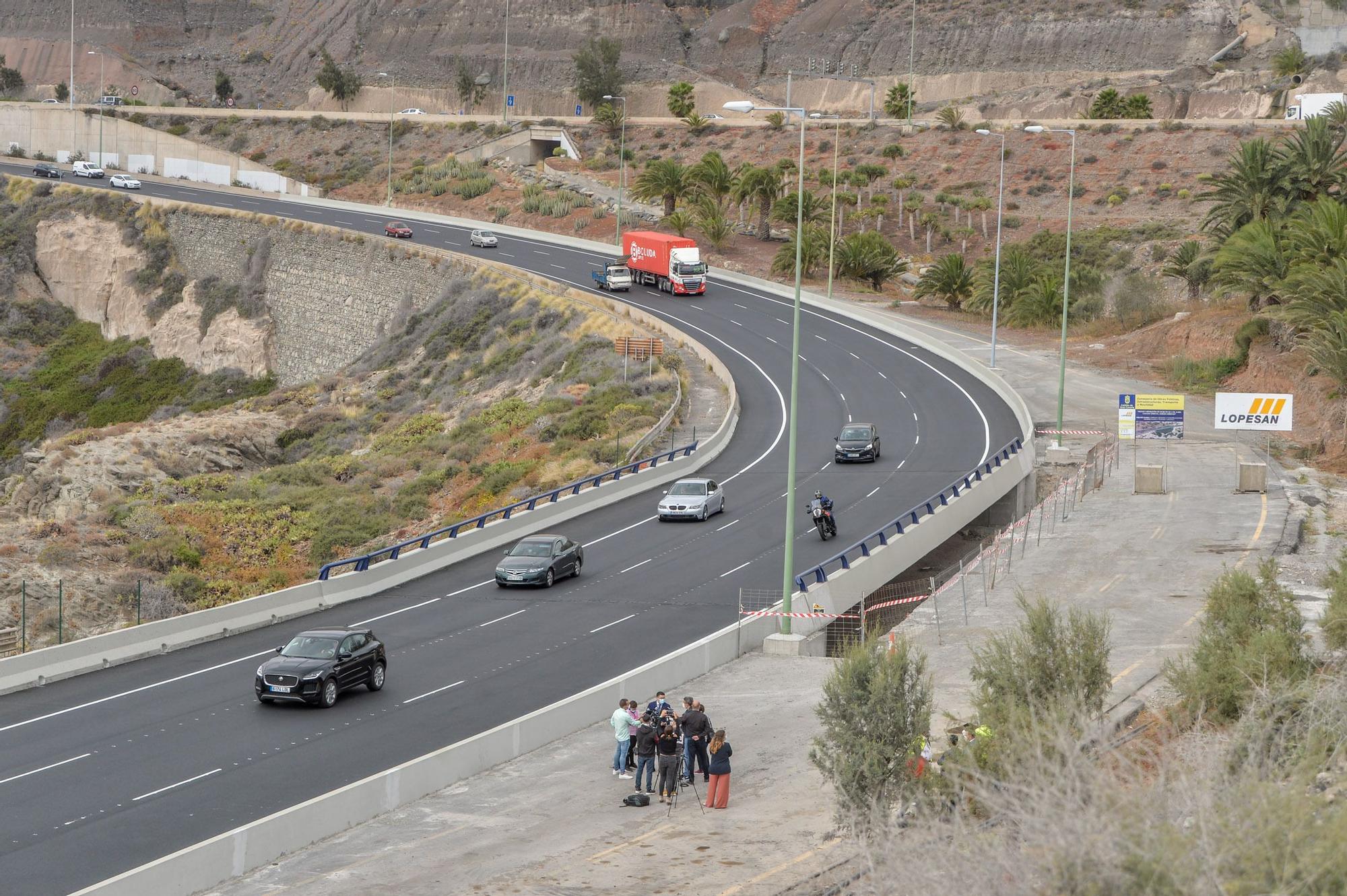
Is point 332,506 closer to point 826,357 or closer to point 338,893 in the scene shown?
point 826,357

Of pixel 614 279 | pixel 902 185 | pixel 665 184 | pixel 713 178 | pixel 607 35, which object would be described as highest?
pixel 607 35

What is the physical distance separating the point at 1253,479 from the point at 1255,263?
59.0 feet

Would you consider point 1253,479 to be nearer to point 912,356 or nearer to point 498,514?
point 498,514

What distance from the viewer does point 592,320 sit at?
2734 inches

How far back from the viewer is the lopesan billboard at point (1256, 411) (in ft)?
139

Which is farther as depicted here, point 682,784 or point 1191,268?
point 1191,268

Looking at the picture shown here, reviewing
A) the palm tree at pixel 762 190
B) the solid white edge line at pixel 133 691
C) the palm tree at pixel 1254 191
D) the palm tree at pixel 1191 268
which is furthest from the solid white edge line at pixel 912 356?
the solid white edge line at pixel 133 691

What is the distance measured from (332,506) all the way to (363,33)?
13778 cm

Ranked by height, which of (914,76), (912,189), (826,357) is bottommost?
(826,357)

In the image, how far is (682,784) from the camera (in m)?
22.2

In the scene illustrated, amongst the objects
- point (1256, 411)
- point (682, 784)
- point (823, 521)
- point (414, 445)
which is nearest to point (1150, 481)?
point (1256, 411)

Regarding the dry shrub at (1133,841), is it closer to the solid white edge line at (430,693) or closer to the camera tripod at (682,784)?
the camera tripod at (682,784)

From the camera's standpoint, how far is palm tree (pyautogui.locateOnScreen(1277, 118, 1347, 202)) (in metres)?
61.9

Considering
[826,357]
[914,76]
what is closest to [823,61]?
[914,76]
